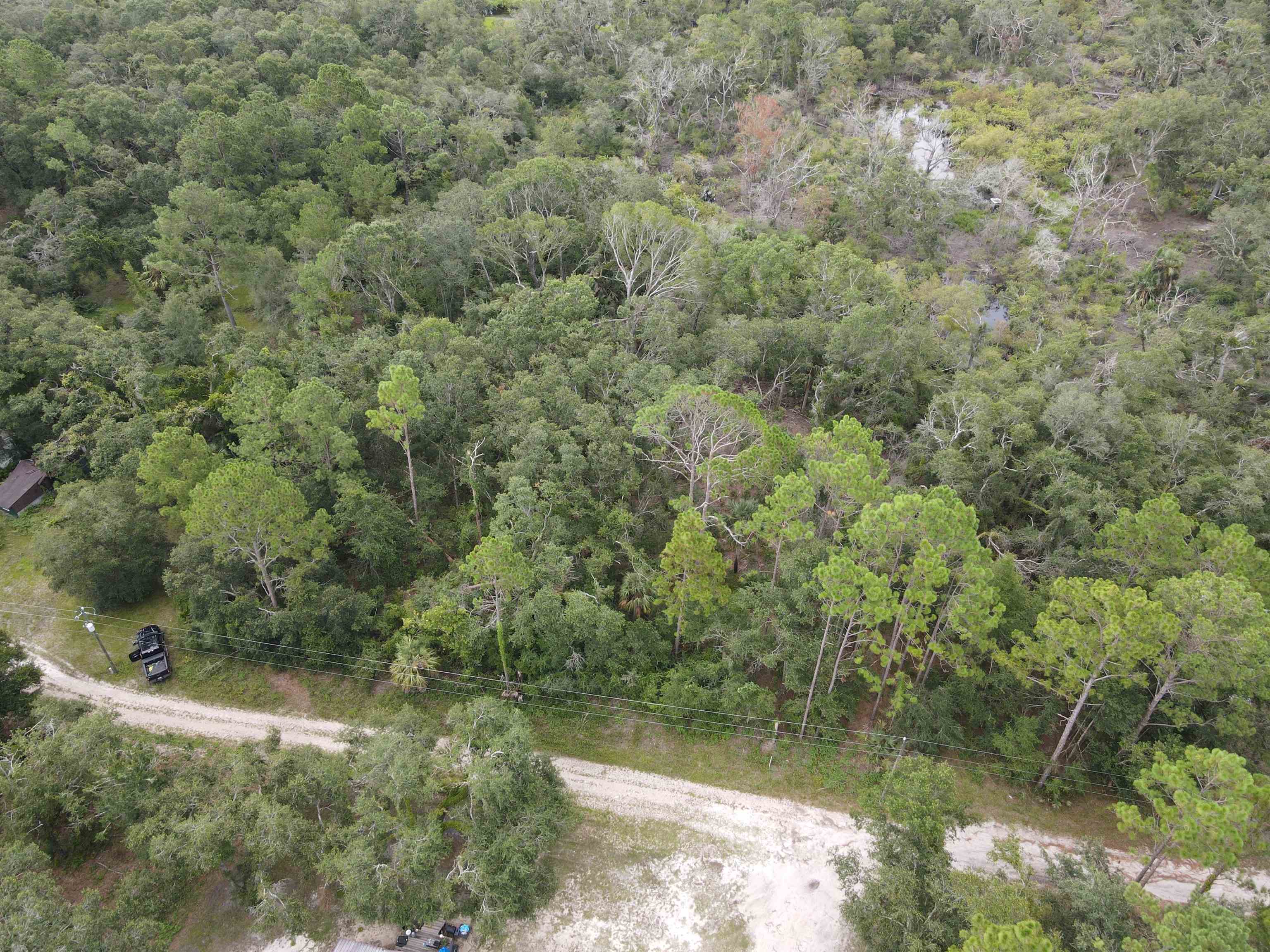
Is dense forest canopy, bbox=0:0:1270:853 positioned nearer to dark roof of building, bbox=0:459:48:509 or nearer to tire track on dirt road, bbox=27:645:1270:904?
dark roof of building, bbox=0:459:48:509

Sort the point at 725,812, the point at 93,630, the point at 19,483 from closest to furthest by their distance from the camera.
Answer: the point at 725,812 < the point at 93,630 < the point at 19,483

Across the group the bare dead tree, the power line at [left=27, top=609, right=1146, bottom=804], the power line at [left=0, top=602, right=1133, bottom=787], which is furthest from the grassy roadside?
the bare dead tree

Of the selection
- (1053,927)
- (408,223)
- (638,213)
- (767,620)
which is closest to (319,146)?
(408,223)

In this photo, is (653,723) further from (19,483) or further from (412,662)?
(19,483)

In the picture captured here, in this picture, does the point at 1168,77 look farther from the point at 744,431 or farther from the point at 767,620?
the point at 767,620

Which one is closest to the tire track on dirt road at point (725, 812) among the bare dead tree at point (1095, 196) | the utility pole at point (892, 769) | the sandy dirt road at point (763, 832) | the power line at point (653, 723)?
the sandy dirt road at point (763, 832)

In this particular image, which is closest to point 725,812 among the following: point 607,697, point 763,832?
point 763,832
